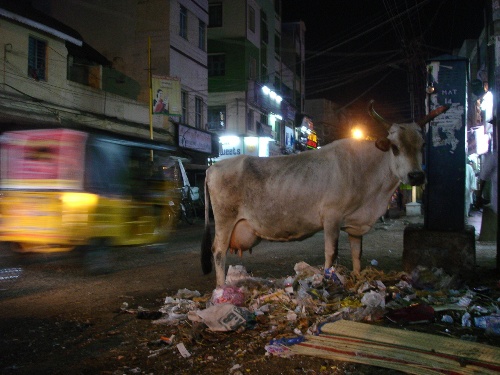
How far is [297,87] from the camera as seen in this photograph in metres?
48.8

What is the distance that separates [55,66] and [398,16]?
501 inches

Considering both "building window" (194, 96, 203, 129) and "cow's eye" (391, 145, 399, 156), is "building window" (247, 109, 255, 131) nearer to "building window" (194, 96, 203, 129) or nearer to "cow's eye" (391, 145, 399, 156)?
"building window" (194, 96, 203, 129)

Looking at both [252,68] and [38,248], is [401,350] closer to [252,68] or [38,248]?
[38,248]

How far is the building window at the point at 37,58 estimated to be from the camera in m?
17.2

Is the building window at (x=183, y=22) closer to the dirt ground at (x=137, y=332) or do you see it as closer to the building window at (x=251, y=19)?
the building window at (x=251, y=19)

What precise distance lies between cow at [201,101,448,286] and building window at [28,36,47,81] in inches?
518

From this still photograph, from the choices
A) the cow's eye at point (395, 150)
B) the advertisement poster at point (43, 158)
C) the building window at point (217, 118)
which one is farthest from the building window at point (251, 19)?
the cow's eye at point (395, 150)

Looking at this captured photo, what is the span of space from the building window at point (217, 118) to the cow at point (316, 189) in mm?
25728

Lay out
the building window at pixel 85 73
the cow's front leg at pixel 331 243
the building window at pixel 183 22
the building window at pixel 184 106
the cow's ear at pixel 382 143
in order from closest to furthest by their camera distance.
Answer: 1. the cow's front leg at pixel 331 243
2. the cow's ear at pixel 382 143
3. the building window at pixel 85 73
4. the building window at pixel 183 22
5. the building window at pixel 184 106

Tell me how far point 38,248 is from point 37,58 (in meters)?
12.5

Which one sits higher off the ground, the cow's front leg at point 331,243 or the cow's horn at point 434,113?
the cow's horn at point 434,113

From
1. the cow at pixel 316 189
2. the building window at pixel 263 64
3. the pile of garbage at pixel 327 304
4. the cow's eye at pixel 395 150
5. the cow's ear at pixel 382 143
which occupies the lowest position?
the pile of garbage at pixel 327 304

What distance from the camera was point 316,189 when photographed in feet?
20.5

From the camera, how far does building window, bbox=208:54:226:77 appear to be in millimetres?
33062
